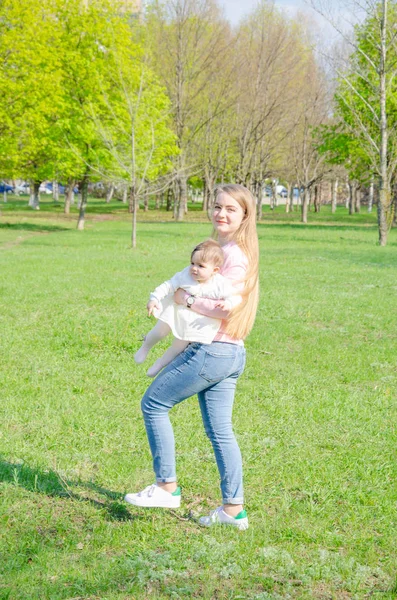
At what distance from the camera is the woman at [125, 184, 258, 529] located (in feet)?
12.3

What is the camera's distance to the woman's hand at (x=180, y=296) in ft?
12.2

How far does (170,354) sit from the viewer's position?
3883 mm

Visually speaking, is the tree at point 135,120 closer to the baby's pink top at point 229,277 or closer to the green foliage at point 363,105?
the green foliage at point 363,105

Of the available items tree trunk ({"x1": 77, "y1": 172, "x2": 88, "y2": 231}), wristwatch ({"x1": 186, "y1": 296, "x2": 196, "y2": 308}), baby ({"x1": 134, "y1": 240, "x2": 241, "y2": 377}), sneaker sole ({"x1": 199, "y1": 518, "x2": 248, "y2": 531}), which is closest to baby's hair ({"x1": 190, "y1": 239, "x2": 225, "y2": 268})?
baby ({"x1": 134, "y1": 240, "x2": 241, "y2": 377})

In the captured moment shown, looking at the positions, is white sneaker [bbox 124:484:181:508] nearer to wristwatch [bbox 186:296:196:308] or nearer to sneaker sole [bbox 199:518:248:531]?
sneaker sole [bbox 199:518:248:531]

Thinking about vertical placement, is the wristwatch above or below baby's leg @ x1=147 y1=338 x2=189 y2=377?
above

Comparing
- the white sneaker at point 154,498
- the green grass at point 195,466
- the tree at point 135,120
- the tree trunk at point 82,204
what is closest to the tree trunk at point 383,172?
the tree at point 135,120

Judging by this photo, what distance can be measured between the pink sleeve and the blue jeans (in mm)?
191

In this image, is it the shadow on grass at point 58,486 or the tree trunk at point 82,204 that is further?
the tree trunk at point 82,204

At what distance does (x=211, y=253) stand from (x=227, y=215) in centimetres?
34

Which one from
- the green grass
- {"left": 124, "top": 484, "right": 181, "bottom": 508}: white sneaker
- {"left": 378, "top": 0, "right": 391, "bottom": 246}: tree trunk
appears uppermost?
{"left": 378, "top": 0, "right": 391, "bottom": 246}: tree trunk

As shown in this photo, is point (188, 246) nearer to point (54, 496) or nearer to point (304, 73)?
point (54, 496)

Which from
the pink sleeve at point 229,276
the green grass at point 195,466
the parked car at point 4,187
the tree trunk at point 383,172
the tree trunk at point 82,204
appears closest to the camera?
the green grass at point 195,466

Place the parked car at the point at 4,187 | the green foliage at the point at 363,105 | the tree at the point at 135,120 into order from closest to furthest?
the tree at the point at 135,120, the green foliage at the point at 363,105, the parked car at the point at 4,187
